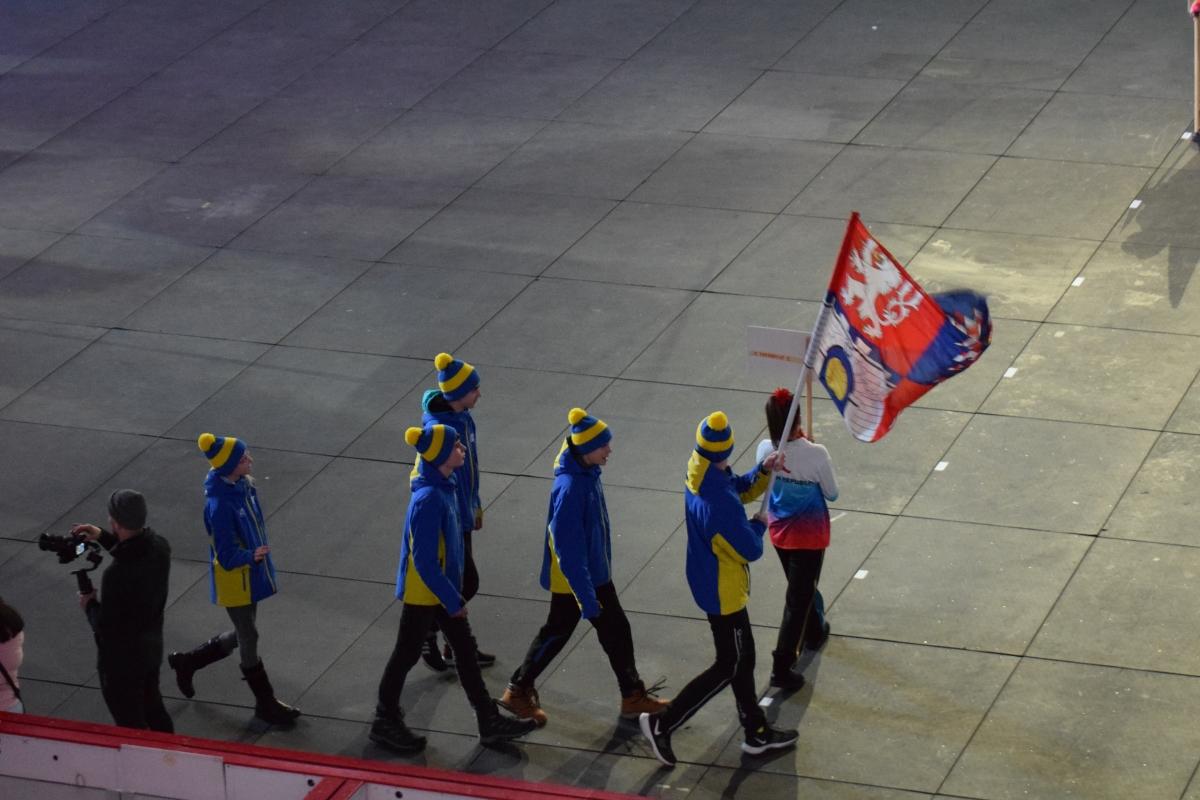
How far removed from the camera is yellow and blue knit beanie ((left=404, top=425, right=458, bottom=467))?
855 cm

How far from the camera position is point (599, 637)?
898cm

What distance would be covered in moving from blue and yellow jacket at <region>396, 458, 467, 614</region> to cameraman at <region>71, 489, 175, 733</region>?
1109 mm

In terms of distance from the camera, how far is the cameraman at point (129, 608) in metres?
8.39

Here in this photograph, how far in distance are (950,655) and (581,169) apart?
7535 mm

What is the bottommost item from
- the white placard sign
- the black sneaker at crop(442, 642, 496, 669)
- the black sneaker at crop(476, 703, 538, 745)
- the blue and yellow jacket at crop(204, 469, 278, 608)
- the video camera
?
the black sneaker at crop(442, 642, 496, 669)

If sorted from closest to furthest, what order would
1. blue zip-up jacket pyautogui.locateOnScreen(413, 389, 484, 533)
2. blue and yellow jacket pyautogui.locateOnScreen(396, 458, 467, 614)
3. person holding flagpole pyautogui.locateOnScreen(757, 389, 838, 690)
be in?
blue and yellow jacket pyautogui.locateOnScreen(396, 458, 467, 614)
person holding flagpole pyautogui.locateOnScreen(757, 389, 838, 690)
blue zip-up jacket pyautogui.locateOnScreen(413, 389, 484, 533)

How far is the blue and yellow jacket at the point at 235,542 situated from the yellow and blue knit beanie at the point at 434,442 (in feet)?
3.16

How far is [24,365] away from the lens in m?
13.4

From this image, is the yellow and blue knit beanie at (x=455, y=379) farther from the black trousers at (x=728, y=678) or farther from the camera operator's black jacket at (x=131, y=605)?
the black trousers at (x=728, y=678)

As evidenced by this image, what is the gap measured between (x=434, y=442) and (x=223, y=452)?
1.04 metres

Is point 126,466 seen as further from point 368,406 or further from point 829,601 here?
point 829,601

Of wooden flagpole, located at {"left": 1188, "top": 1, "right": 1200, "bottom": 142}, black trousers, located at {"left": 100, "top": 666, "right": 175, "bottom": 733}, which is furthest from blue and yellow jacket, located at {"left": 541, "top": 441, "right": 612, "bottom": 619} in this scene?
wooden flagpole, located at {"left": 1188, "top": 1, "right": 1200, "bottom": 142}

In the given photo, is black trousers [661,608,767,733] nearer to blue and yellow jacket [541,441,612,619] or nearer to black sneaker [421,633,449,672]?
blue and yellow jacket [541,441,612,619]

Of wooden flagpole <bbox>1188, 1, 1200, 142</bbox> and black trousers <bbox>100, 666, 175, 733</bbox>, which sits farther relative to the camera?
wooden flagpole <bbox>1188, 1, 1200, 142</bbox>
